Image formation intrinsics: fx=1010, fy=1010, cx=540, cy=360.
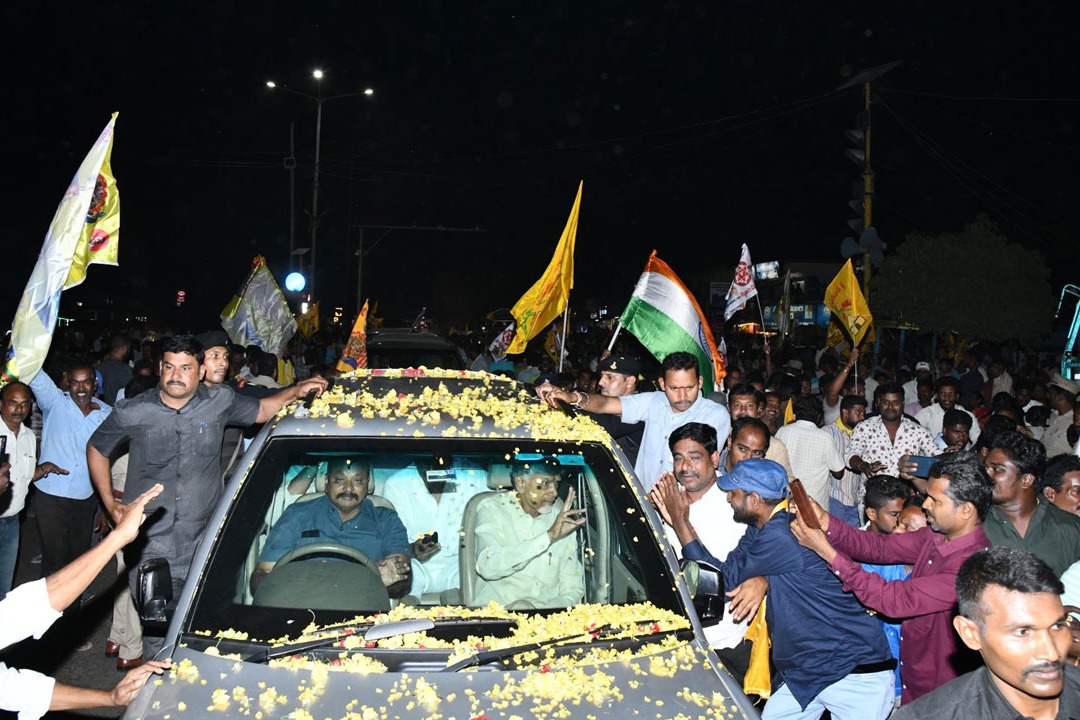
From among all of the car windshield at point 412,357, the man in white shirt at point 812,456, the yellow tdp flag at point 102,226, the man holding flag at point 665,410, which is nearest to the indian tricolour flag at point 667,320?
the man in white shirt at point 812,456

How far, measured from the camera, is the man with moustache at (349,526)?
396 cm

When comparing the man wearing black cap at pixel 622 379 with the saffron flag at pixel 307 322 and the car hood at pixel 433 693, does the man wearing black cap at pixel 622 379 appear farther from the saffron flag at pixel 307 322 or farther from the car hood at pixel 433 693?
the saffron flag at pixel 307 322

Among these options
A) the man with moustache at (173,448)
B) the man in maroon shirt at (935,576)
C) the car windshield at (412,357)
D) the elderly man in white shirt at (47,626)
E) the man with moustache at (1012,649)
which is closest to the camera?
the man with moustache at (1012,649)

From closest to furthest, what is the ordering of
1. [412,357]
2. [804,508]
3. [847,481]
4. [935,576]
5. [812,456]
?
[935,576] < [804,508] < [812,456] < [847,481] < [412,357]

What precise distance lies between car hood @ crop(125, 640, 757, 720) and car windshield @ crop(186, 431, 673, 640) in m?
0.27

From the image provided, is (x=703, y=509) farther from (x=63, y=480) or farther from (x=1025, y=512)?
(x=63, y=480)

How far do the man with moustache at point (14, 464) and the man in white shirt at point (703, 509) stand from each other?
4218 millimetres

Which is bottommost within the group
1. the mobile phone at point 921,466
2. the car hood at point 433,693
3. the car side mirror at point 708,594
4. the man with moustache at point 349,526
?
the car hood at point 433,693

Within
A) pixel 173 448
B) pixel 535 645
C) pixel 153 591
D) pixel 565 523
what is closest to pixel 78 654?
pixel 173 448

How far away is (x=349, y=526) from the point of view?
414 cm

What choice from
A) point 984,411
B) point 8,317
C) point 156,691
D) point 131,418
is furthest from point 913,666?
point 8,317

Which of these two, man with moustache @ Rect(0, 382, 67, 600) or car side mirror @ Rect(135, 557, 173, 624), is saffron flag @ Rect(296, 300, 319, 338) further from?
car side mirror @ Rect(135, 557, 173, 624)

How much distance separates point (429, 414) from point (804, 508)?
5.10 ft

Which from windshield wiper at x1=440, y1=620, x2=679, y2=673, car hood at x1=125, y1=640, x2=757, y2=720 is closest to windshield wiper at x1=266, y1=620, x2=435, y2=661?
car hood at x1=125, y1=640, x2=757, y2=720
